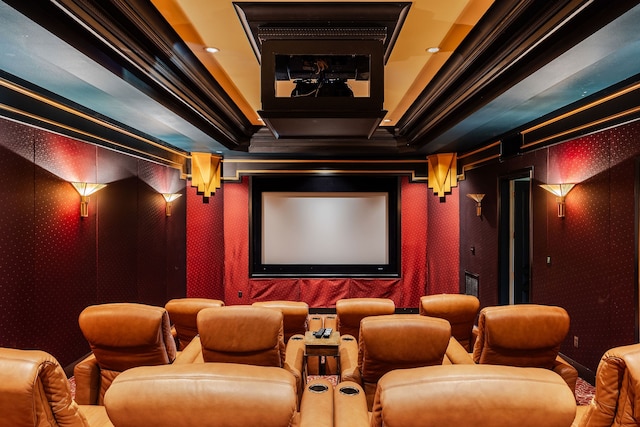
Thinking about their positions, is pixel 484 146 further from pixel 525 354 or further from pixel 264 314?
pixel 264 314

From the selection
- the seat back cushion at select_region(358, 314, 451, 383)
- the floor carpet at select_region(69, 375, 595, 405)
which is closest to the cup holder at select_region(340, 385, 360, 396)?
the seat back cushion at select_region(358, 314, 451, 383)

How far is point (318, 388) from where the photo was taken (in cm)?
203

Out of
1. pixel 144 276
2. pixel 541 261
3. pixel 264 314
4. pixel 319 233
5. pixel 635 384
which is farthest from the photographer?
pixel 319 233

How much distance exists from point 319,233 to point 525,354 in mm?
5338

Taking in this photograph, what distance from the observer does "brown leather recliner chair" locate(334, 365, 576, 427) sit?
3.65 feet

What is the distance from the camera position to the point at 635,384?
4.08ft

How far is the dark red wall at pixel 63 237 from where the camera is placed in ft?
11.2

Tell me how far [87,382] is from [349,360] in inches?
64.9

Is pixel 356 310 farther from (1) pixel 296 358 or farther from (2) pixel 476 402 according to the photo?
(2) pixel 476 402

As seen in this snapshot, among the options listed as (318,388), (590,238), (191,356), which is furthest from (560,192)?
(191,356)

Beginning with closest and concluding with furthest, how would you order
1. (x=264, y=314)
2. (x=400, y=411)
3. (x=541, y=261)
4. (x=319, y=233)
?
(x=400, y=411) < (x=264, y=314) < (x=541, y=261) < (x=319, y=233)

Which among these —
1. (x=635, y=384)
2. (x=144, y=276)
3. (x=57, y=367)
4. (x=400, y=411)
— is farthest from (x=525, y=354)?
(x=144, y=276)

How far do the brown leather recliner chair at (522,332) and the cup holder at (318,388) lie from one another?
3.47 feet

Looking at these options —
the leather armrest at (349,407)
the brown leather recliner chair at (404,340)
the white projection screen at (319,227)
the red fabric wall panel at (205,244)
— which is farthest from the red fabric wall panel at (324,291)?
the leather armrest at (349,407)
